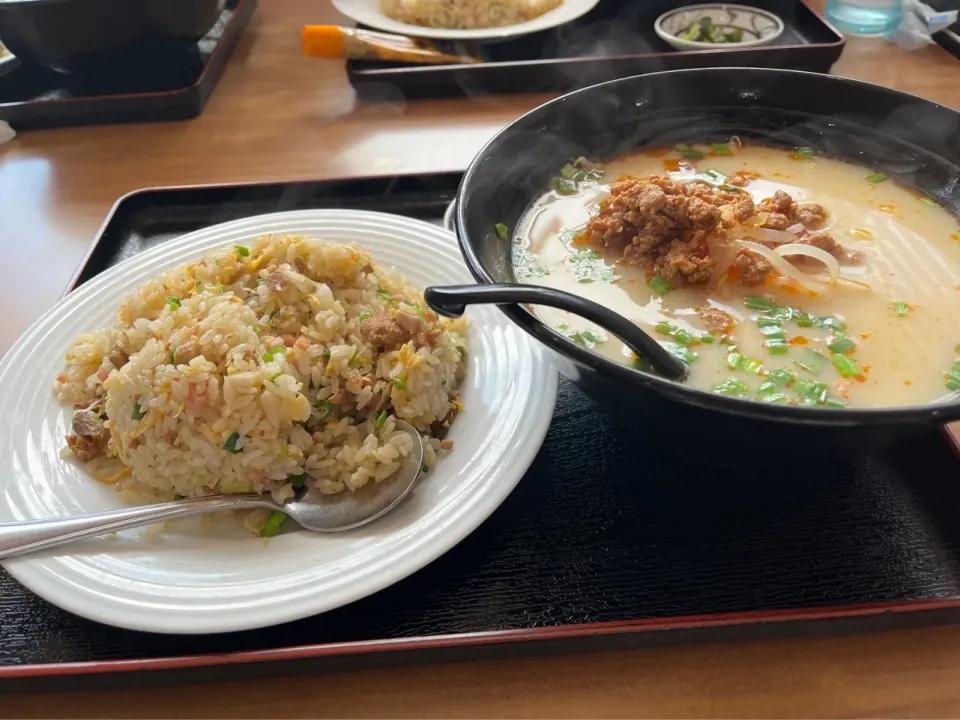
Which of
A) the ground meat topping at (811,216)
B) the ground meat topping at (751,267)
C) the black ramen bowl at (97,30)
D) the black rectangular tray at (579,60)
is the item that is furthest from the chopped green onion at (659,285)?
the black ramen bowl at (97,30)

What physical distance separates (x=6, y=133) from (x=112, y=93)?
0.39 metres

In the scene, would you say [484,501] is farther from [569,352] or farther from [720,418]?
[720,418]

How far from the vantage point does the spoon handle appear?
1.07 metres

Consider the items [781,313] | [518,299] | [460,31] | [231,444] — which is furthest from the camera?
[460,31]

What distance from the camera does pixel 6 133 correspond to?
8.31ft

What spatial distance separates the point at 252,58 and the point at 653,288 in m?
2.48

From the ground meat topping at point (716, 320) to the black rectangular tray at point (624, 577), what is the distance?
242mm

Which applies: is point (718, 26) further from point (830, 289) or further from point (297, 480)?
point (297, 480)

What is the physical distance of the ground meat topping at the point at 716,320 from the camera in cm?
125

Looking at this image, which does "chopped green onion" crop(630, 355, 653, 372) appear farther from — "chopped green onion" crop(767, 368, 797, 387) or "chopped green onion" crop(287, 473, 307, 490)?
"chopped green onion" crop(287, 473, 307, 490)

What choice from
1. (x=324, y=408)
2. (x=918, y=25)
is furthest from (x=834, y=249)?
(x=918, y=25)

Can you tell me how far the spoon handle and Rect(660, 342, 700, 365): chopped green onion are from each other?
0.72 m

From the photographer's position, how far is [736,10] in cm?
287

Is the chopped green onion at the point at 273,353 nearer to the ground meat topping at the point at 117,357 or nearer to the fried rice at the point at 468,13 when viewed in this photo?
the ground meat topping at the point at 117,357
